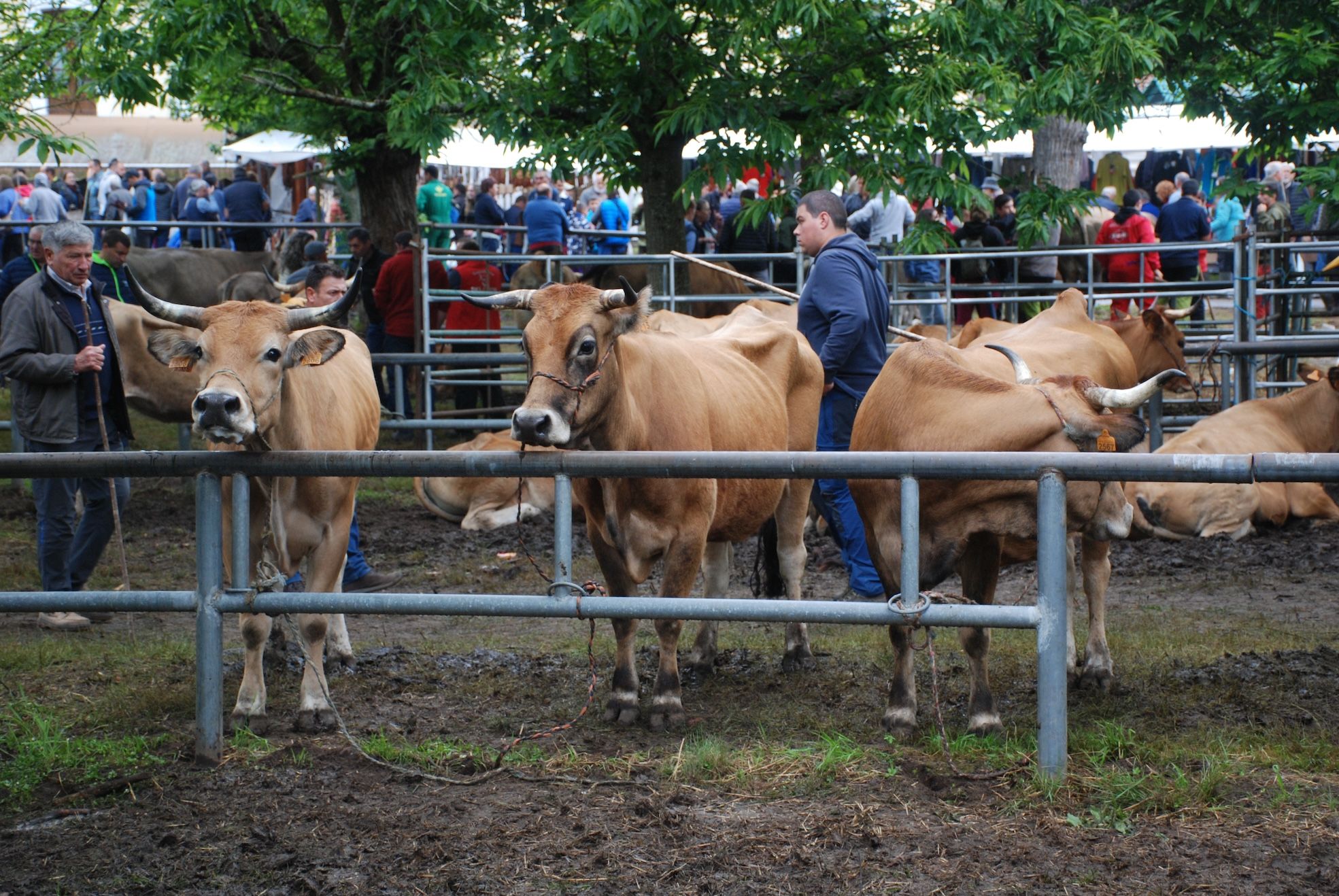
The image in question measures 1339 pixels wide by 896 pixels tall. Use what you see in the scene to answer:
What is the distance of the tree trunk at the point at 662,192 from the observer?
13.4m

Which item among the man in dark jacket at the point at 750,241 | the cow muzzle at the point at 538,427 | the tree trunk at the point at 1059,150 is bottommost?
the cow muzzle at the point at 538,427

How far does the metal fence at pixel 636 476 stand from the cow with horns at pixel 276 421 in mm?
296

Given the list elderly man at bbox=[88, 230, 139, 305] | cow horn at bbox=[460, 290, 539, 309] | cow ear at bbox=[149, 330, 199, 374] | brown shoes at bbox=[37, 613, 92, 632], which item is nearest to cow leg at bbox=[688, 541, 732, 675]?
cow horn at bbox=[460, 290, 539, 309]

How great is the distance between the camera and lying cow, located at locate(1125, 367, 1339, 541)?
34.8 ft

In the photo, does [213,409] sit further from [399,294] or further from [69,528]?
[399,294]

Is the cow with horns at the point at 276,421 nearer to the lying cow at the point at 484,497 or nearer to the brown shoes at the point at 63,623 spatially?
the brown shoes at the point at 63,623

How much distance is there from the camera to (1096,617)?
6.72 meters

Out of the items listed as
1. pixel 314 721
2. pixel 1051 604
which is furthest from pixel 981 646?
pixel 314 721

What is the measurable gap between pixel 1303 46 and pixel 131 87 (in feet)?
34.6

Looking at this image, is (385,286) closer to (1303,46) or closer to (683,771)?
(1303,46)

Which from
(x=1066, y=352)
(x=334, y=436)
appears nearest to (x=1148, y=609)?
(x=1066, y=352)

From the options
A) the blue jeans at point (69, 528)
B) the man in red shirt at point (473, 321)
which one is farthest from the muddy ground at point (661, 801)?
the man in red shirt at point (473, 321)

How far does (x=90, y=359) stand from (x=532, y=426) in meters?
3.60

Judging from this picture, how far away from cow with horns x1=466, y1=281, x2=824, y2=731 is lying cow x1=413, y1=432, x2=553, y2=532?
4.29 metres
